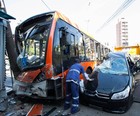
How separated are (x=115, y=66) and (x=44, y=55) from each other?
287cm

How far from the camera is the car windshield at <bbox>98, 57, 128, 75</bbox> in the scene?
738 cm

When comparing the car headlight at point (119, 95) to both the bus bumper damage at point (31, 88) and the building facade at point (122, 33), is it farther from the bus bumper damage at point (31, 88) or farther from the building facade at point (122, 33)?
the building facade at point (122, 33)

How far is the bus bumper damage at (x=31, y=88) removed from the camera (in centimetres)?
656

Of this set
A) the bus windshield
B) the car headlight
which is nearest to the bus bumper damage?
the bus windshield

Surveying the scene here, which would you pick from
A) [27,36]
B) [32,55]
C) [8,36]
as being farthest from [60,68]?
[8,36]

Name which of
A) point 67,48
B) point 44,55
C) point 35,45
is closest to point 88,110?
point 44,55

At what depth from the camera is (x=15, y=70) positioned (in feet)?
27.2

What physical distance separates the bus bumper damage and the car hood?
179 centimetres

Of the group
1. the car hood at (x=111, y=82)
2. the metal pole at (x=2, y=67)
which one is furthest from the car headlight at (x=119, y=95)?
the metal pole at (x=2, y=67)

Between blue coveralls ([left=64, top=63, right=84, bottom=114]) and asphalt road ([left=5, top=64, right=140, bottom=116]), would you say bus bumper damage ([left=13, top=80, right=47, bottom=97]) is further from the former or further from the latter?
blue coveralls ([left=64, top=63, right=84, bottom=114])

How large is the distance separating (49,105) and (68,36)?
2662 millimetres

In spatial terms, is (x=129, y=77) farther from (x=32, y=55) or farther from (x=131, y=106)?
(x=32, y=55)

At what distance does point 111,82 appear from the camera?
259 inches

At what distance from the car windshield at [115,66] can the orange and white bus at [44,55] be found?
4.41 feet
